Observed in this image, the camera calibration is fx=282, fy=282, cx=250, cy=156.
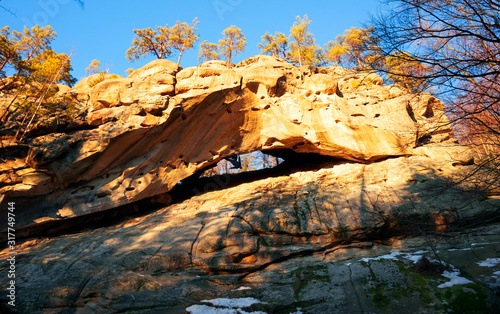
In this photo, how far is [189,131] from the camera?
14188 millimetres

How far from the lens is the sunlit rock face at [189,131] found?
12.4 m

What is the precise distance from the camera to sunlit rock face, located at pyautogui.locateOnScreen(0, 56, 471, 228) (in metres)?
12.4

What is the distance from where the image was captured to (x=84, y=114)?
553 inches

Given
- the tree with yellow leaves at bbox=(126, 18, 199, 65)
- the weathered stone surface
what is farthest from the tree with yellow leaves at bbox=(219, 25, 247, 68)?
the weathered stone surface

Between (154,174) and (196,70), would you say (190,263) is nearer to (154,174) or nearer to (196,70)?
(154,174)

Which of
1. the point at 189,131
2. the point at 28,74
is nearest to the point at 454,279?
the point at 189,131

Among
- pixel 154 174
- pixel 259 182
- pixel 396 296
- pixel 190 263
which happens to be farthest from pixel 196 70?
pixel 396 296

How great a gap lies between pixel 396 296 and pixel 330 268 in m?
2.04

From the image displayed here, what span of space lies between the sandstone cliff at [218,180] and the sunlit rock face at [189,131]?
0.06 m

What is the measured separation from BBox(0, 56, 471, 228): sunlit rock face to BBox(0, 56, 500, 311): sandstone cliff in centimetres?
6

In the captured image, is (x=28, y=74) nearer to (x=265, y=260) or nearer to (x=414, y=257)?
(x=265, y=260)

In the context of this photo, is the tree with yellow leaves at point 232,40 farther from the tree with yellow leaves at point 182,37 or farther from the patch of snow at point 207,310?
the patch of snow at point 207,310

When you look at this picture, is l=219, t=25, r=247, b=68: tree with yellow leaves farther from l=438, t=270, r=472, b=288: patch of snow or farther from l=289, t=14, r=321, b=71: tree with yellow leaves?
l=438, t=270, r=472, b=288: patch of snow

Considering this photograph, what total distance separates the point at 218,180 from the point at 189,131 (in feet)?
14.2
